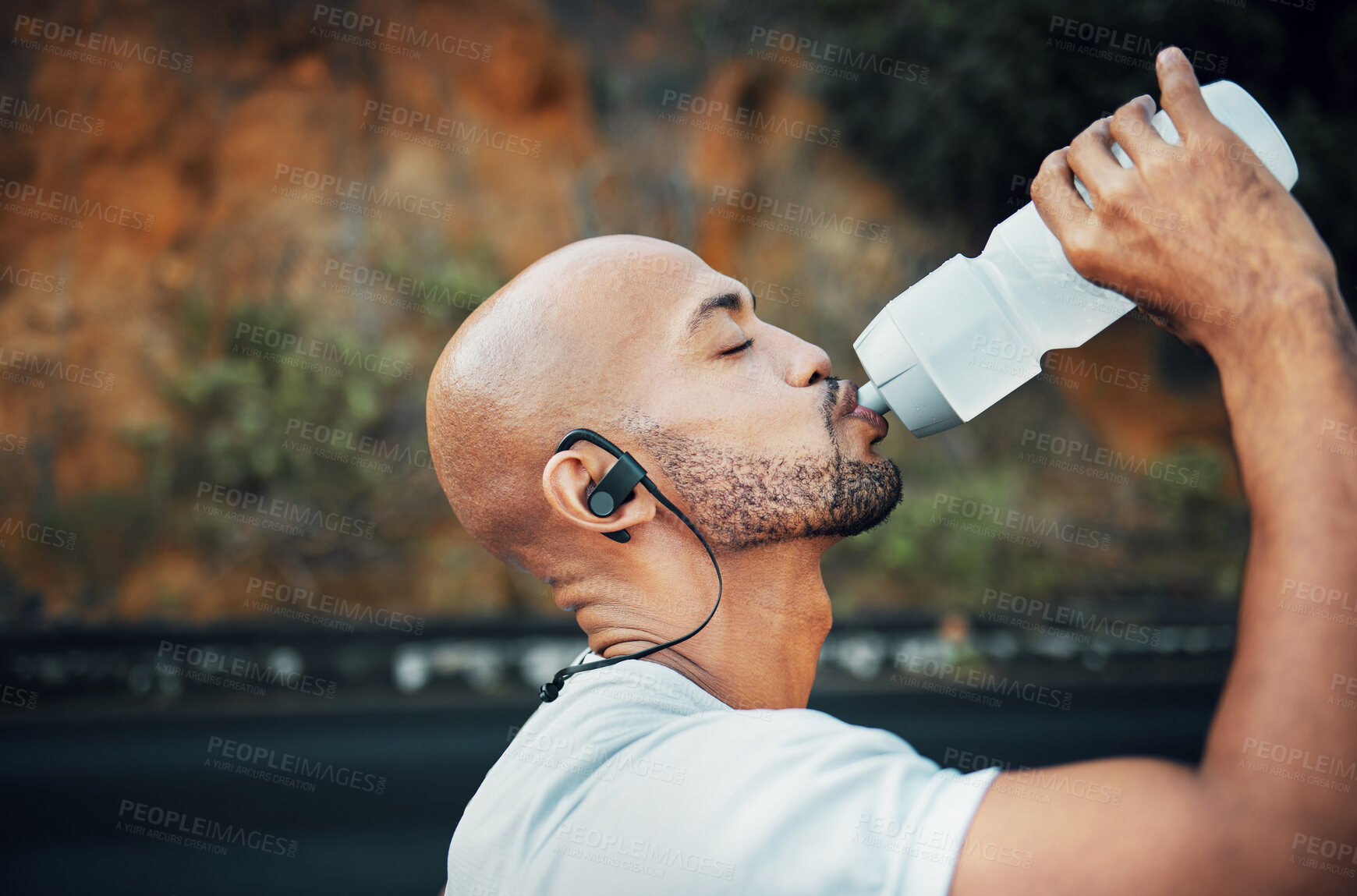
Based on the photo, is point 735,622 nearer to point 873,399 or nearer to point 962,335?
point 873,399

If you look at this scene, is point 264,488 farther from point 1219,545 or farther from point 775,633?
point 1219,545

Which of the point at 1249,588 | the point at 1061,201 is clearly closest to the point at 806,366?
the point at 1061,201

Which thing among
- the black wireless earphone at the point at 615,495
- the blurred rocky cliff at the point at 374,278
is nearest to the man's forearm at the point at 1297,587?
the black wireless earphone at the point at 615,495

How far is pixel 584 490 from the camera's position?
4.36ft

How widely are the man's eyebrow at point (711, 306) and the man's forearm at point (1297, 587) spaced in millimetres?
710

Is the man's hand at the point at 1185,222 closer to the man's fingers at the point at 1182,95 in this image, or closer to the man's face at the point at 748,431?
the man's fingers at the point at 1182,95

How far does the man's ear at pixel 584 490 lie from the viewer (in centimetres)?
131

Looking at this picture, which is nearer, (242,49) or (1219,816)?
(1219,816)

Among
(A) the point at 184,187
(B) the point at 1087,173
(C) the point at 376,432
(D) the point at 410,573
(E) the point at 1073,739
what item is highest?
(B) the point at 1087,173

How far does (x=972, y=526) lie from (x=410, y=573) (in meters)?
5.95

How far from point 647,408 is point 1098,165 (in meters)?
0.67

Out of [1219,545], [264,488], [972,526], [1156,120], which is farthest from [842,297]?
[1156,120]

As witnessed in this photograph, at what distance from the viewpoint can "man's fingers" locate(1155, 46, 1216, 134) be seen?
94 centimetres

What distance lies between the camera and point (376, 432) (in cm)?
924
